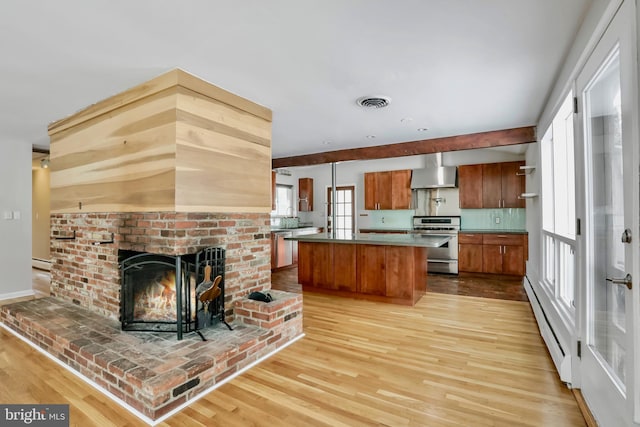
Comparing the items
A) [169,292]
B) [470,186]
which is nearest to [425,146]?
[470,186]

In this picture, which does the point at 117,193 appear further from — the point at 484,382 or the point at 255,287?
the point at 484,382

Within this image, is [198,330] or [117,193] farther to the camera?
[117,193]

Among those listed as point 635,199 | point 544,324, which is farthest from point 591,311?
point 544,324

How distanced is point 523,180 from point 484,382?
494 centimetres

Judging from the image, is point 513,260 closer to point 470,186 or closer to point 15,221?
point 470,186

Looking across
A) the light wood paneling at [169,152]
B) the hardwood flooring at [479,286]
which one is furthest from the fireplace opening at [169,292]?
the hardwood flooring at [479,286]

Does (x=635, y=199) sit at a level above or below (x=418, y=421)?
above

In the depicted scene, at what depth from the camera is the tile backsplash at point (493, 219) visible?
6234 mm

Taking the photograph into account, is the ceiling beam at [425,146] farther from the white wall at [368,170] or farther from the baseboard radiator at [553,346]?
the white wall at [368,170]

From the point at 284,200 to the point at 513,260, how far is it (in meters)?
5.18

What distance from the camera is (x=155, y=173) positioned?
2490 mm

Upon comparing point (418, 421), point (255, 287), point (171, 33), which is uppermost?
point (171, 33)

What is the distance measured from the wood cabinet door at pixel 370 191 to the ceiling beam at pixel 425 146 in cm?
222

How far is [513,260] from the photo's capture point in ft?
19.0
